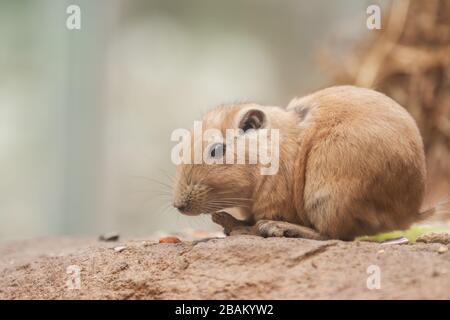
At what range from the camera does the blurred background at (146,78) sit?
5398 mm

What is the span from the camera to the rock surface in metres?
2.09

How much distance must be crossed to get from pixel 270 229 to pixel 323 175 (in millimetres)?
326

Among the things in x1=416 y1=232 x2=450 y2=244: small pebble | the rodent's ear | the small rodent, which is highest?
the rodent's ear

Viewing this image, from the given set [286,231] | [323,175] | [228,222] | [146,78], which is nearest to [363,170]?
[323,175]

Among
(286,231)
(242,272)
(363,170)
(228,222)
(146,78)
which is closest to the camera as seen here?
(242,272)

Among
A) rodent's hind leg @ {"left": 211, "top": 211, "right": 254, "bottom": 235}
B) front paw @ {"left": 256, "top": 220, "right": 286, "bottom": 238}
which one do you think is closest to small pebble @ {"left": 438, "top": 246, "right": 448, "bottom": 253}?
front paw @ {"left": 256, "top": 220, "right": 286, "bottom": 238}

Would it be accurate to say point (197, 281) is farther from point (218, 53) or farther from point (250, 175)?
point (218, 53)

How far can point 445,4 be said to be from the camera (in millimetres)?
5465

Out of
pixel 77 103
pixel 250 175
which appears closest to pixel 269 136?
pixel 250 175

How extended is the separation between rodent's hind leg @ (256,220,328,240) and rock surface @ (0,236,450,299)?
0.56 ft

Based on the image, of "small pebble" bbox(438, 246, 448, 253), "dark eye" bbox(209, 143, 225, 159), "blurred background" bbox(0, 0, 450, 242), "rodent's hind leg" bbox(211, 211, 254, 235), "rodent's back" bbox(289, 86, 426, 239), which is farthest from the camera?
"blurred background" bbox(0, 0, 450, 242)

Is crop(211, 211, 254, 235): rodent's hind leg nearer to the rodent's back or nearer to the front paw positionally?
the front paw

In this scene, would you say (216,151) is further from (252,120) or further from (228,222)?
(228,222)

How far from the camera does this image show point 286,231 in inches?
109
